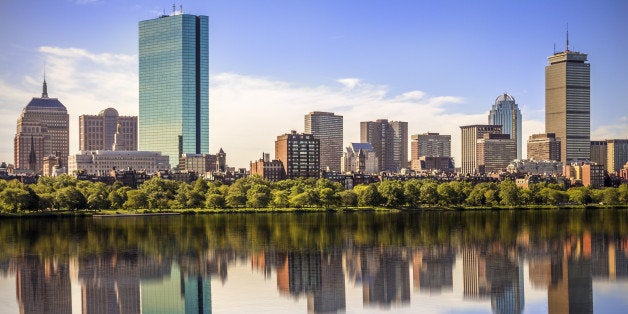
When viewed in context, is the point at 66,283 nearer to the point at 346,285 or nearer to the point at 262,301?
the point at 262,301

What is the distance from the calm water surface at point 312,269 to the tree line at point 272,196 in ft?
97.5

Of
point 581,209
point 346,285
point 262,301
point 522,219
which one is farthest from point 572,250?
point 581,209

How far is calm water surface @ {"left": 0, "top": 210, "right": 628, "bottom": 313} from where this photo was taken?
147 ft

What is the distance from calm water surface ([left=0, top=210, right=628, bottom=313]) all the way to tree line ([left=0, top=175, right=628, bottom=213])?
29713 mm

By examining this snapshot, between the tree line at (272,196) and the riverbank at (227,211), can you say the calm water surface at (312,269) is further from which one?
the tree line at (272,196)

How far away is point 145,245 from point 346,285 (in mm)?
27150

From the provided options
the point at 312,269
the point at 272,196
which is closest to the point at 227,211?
the point at 272,196

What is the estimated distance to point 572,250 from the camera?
68.1 meters

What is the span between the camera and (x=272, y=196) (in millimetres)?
139500

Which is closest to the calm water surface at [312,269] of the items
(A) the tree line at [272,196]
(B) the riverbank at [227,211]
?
(B) the riverbank at [227,211]

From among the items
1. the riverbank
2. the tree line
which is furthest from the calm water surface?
the tree line

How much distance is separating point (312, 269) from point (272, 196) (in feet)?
274

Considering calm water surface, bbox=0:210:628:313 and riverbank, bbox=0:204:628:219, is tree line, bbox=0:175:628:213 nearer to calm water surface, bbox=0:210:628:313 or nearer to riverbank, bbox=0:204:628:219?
riverbank, bbox=0:204:628:219

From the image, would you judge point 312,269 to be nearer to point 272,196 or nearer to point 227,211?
point 227,211
